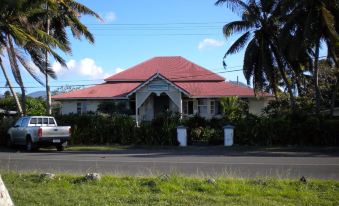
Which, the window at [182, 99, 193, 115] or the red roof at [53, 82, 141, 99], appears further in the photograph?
the window at [182, 99, 193, 115]

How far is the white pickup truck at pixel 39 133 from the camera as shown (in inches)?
992

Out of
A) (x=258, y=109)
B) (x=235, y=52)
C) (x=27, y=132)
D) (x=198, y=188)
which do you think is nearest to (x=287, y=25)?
(x=235, y=52)

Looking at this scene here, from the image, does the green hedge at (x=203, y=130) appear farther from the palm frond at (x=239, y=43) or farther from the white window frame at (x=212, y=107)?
the white window frame at (x=212, y=107)

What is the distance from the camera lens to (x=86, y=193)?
9.33 m

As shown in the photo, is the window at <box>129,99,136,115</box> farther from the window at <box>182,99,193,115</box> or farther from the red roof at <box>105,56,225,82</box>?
the window at <box>182,99,193,115</box>

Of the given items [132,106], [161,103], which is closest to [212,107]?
[161,103]

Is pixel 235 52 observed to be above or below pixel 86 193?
above

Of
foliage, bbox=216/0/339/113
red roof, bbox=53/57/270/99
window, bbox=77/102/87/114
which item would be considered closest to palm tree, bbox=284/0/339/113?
foliage, bbox=216/0/339/113

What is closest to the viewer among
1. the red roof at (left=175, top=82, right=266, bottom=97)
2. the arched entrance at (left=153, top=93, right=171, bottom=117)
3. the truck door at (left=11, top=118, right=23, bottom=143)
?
the truck door at (left=11, top=118, right=23, bottom=143)

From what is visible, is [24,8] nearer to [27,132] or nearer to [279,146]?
[27,132]

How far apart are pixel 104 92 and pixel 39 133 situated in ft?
67.0

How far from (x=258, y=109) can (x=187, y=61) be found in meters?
9.23

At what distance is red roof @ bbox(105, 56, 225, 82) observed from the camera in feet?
152

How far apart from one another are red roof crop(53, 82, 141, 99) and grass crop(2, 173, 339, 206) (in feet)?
106
